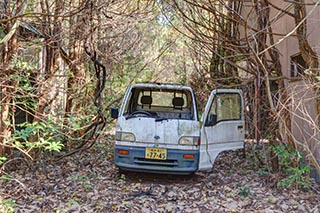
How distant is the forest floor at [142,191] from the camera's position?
5207 mm

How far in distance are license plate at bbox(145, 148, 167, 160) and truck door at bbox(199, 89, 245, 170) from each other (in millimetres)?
728

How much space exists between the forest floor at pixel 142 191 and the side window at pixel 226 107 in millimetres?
1242

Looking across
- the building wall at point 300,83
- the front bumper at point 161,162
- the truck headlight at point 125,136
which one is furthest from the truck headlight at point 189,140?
the building wall at point 300,83

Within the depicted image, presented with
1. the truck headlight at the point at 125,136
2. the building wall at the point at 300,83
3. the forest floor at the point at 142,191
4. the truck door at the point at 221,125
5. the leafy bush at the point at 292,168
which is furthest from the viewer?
the truck door at the point at 221,125

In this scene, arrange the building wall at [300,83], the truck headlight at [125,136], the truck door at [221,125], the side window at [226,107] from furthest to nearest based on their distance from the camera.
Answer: the side window at [226,107], the truck door at [221,125], the truck headlight at [125,136], the building wall at [300,83]

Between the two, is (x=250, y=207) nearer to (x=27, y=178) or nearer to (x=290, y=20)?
(x=27, y=178)

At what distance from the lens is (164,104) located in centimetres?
850

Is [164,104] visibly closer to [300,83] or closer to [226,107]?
[226,107]

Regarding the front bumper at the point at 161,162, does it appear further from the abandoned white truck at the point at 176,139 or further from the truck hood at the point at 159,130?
the truck hood at the point at 159,130

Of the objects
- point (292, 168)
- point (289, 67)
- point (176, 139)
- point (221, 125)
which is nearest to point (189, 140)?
point (176, 139)

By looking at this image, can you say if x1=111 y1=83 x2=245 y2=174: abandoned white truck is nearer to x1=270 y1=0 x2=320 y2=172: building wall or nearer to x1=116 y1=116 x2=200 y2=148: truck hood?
x1=116 y1=116 x2=200 y2=148: truck hood

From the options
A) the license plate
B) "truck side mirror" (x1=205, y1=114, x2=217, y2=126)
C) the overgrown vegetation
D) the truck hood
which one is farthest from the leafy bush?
the license plate

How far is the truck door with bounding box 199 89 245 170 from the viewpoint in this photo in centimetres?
670

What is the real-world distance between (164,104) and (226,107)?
6.10ft
